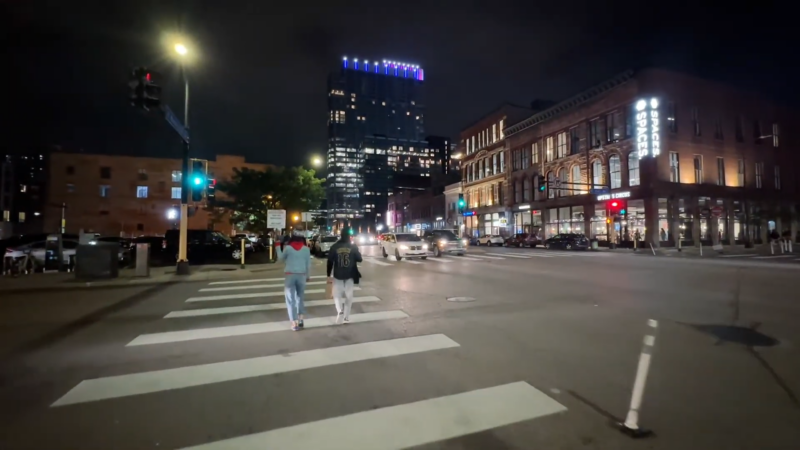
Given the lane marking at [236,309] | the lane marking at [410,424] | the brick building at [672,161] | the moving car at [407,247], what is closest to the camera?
the lane marking at [410,424]

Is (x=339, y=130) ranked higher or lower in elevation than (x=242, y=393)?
higher

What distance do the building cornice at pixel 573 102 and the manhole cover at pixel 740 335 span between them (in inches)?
1443

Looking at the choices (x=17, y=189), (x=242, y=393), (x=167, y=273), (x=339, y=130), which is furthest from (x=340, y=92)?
(x=242, y=393)

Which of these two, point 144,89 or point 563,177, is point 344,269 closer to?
point 144,89

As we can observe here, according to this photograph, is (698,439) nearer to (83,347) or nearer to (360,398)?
(360,398)

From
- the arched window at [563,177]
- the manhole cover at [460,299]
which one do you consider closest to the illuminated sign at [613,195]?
the arched window at [563,177]

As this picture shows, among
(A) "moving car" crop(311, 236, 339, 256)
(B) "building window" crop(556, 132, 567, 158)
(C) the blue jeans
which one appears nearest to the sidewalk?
(C) the blue jeans

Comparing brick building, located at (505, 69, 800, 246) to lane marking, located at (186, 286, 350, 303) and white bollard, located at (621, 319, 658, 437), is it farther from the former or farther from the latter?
white bollard, located at (621, 319, 658, 437)

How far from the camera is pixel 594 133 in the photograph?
4316cm

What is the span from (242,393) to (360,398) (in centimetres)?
138

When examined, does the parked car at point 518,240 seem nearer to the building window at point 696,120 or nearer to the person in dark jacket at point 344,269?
the building window at point 696,120

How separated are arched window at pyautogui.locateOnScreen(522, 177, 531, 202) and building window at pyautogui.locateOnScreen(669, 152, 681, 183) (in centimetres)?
1659

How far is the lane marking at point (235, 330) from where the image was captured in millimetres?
7621

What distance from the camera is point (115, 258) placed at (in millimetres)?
16219
